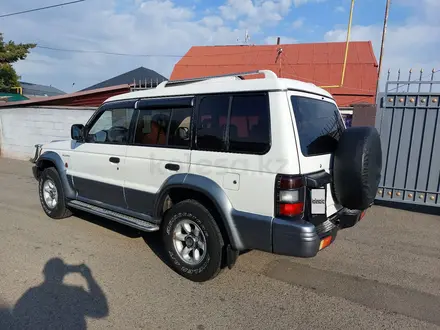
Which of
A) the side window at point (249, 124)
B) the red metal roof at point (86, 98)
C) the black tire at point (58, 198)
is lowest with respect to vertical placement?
the black tire at point (58, 198)

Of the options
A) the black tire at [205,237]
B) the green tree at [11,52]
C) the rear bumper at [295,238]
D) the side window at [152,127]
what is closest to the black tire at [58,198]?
the side window at [152,127]

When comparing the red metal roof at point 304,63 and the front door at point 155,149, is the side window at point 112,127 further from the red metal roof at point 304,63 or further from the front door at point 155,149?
the red metal roof at point 304,63

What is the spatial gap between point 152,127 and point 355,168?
2.22 metres

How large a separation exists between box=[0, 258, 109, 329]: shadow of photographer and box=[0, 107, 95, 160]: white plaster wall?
24.2ft

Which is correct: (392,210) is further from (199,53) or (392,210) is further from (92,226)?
(199,53)

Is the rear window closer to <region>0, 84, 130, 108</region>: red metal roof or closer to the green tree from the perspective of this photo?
<region>0, 84, 130, 108</region>: red metal roof

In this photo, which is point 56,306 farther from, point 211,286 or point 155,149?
point 155,149

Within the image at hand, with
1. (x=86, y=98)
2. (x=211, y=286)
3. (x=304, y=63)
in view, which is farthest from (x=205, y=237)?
(x=304, y=63)

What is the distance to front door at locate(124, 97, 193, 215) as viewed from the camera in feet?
Answer: 10.7

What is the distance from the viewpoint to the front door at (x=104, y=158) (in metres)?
3.86

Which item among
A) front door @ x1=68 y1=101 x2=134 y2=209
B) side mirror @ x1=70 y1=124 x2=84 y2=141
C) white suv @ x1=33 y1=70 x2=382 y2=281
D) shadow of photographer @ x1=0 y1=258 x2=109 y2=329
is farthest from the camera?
side mirror @ x1=70 y1=124 x2=84 y2=141

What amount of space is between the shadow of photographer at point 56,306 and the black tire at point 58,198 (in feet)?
5.80

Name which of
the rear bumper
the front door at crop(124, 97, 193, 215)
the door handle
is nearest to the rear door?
the rear bumper

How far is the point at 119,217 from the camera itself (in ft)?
12.4
